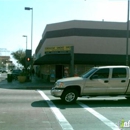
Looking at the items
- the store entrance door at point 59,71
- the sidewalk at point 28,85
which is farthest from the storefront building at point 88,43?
the sidewalk at point 28,85

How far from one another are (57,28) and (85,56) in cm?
536

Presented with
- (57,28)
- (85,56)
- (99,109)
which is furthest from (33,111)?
(57,28)

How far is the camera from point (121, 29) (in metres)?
29.0

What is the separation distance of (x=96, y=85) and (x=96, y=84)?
0.17ft

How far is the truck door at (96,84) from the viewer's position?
1174 centimetres

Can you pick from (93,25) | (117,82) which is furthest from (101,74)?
(93,25)

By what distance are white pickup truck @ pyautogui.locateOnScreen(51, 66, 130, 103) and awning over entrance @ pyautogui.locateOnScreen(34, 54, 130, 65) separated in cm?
1440

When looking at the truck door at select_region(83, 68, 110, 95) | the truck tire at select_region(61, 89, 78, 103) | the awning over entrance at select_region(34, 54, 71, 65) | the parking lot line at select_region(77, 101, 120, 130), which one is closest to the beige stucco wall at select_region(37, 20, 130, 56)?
the awning over entrance at select_region(34, 54, 71, 65)

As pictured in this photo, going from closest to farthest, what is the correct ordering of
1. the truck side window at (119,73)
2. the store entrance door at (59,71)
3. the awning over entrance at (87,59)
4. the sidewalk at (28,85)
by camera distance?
the truck side window at (119,73) < the sidewalk at (28,85) < the awning over entrance at (87,59) < the store entrance door at (59,71)

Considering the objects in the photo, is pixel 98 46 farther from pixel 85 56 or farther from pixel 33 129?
pixel 33 129

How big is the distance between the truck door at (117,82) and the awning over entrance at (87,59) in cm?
1439

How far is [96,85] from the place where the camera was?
38.7 ft

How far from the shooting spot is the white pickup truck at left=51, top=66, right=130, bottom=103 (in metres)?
11.7

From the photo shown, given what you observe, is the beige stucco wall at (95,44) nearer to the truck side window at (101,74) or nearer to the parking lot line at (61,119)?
the truck side window at (101,74)
